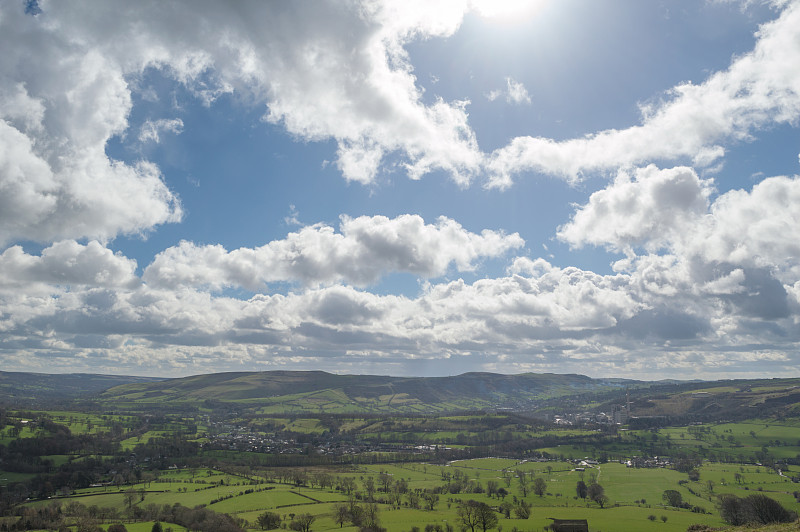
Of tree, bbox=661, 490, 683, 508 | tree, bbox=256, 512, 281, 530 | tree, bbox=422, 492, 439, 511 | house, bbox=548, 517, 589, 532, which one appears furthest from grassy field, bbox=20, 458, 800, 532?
tree, bbox=256, 512, 281, 530

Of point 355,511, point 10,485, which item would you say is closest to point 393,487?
point 355,511

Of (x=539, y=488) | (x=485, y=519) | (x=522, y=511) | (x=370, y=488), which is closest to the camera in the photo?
(x=485, y=519)

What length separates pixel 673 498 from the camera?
16488 cm

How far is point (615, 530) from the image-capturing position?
120 m

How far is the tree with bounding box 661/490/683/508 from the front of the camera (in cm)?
16161

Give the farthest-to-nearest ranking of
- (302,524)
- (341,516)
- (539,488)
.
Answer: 1. (539,488)
2. (341,516)
3. (302,524)

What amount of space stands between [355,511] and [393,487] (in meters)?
58.0

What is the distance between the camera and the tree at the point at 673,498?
162 meters

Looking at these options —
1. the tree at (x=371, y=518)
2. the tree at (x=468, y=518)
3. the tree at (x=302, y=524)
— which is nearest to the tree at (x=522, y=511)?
the tree at (x=468, y=518)

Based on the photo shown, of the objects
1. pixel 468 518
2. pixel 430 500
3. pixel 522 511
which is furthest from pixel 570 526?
pixel 430 500

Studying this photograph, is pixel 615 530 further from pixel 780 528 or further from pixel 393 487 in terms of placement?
pixel 393 487

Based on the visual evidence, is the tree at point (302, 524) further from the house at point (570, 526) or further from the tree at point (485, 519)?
the house at point (570, 526)

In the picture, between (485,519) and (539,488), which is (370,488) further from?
(485,519)

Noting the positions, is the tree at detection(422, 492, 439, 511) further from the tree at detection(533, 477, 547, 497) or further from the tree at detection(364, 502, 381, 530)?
the tree at detection(533, 477, 547, 497)
